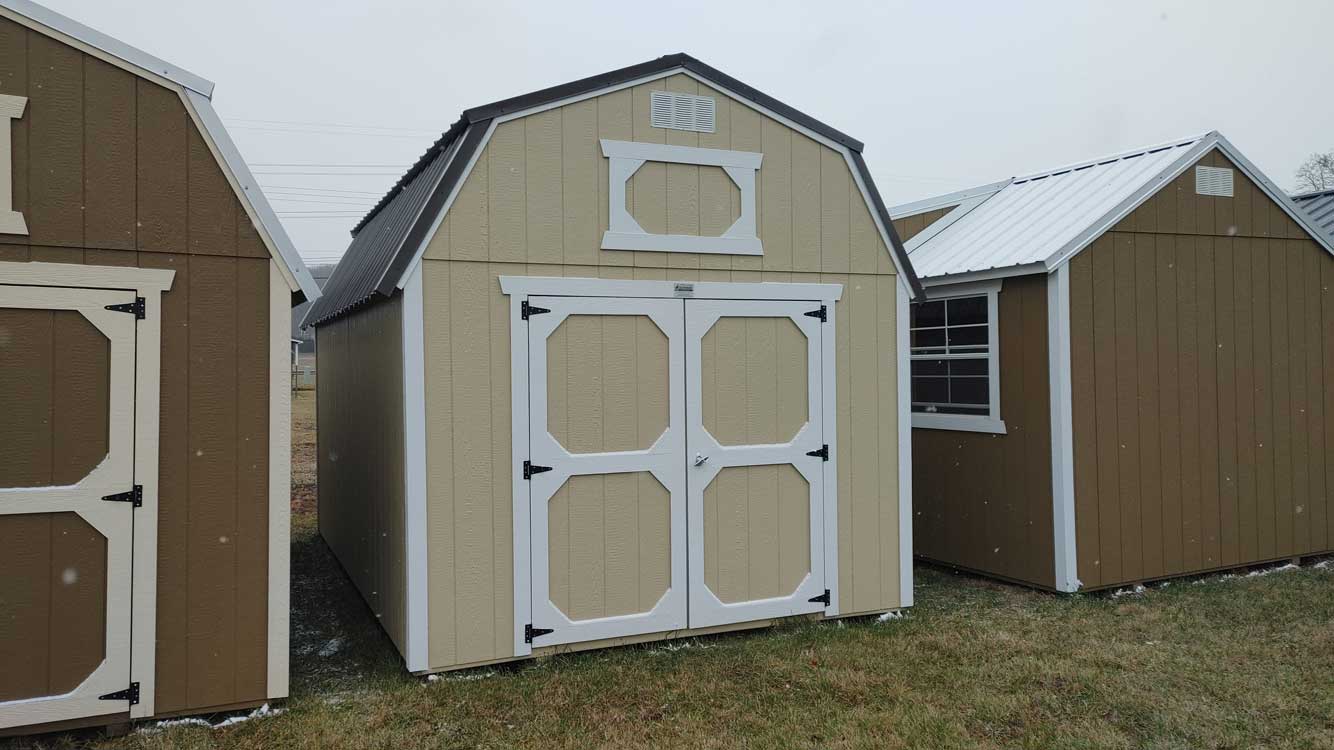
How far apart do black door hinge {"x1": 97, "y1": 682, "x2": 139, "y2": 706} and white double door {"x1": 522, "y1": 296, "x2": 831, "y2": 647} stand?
6.41ft

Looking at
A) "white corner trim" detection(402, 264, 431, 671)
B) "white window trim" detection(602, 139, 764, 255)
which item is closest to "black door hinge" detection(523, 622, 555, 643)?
"white corner trim" detection(402, 264, 431, 671)

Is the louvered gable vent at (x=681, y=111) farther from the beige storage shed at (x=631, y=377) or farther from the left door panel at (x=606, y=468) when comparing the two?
the left door panel at (x=606, y=468)

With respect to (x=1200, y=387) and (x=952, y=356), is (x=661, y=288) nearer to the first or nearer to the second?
(x=952, y=356)

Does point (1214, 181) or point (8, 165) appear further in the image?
point (1214, 181)

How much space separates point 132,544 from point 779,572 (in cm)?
363

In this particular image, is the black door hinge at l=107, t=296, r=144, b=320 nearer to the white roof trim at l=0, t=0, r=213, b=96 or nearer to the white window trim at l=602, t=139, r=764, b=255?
the white roof trim at l=0, t=0, r=213, b=96

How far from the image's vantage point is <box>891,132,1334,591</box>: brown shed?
23.2ft

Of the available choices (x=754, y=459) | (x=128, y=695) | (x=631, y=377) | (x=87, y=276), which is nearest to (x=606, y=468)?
(x=631, y=377)

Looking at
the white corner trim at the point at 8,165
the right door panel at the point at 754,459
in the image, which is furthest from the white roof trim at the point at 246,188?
the right door panel at the point at 754,459

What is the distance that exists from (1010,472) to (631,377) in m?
3.42

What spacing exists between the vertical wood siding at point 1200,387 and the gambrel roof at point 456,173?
6.04 ft

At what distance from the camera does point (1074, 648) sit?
572cm

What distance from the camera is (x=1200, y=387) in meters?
7.58

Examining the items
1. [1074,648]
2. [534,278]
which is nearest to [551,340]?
[534,278]
